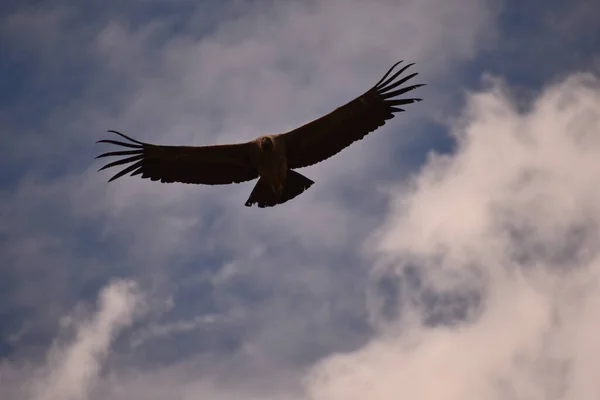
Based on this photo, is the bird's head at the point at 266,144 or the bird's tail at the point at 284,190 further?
the bird's tail at the point at 284,190

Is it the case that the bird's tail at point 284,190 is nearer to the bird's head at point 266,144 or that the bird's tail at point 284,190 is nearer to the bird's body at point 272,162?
the bird's body at point 272,162

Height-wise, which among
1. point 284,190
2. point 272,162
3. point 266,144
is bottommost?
point 284,190

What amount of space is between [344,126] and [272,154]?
1597 millimetres

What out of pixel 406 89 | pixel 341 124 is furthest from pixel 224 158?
pixel 406 89

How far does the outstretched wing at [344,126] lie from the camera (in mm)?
18125

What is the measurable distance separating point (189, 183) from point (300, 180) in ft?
7.81

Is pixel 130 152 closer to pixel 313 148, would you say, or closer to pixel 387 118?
pixel 313 148

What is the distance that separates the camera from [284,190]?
18.7m

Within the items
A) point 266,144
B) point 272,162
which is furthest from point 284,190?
point 266,144

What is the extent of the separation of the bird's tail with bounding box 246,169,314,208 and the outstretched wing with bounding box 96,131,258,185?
44 centimetres

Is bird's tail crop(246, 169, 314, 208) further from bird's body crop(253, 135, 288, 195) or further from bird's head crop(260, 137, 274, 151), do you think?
bird's head crop(260, 137, 274, 151)

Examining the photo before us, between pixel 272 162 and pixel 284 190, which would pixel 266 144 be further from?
pixel 284 190

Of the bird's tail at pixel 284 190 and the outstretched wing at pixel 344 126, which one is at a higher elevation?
the outstretched wing at pixel 344 126

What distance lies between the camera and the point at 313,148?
18.9 metres
